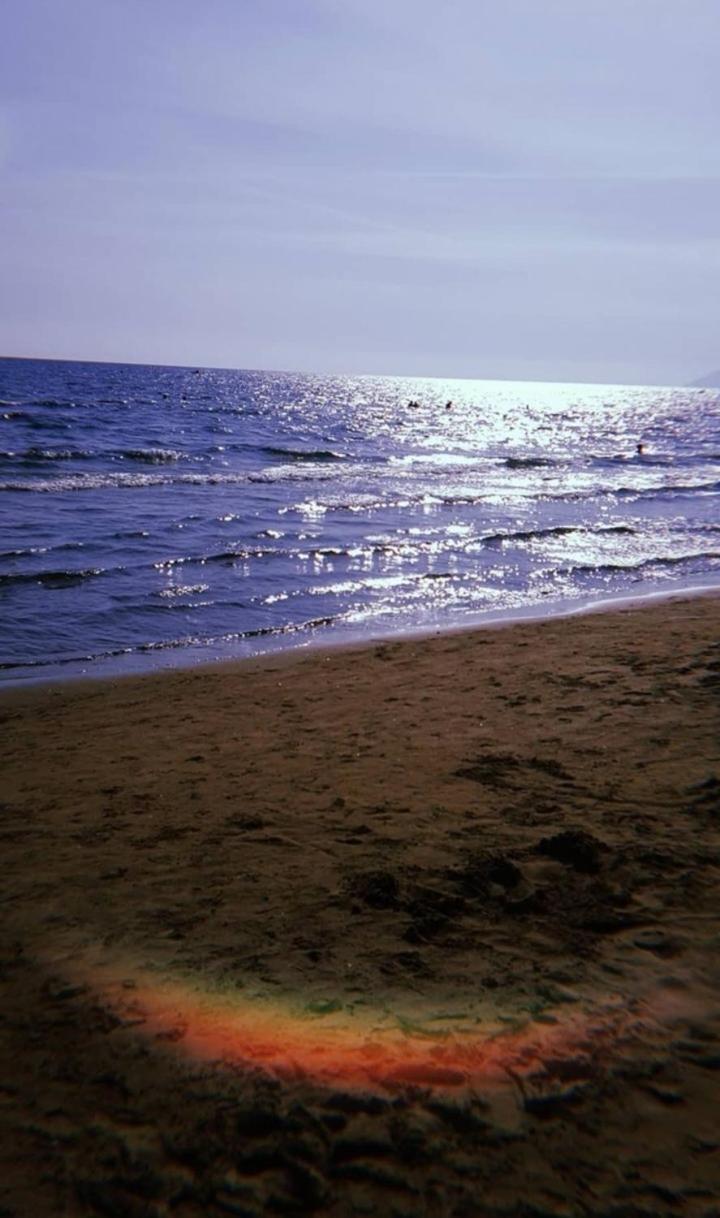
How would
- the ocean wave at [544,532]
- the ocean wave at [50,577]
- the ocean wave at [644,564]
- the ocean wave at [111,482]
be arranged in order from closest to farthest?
the ocean wave at [50,577] → the ocean wave at [644,564] → the ocean wave at [544,532] → the ocean wave at [111,482]

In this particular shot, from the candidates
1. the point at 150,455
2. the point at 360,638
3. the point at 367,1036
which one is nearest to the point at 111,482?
the point at 150,455

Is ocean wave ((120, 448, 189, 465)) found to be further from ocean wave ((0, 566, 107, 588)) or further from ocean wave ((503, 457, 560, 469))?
ocean wave ((0, 566, 107, 588))

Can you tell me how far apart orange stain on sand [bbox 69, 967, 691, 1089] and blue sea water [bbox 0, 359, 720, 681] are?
6.15 m

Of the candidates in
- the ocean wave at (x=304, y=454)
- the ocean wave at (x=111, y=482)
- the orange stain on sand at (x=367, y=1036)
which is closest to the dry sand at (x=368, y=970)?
the orange stain on sand at (x=367, y=1036)

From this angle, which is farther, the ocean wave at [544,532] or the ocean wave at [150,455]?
the ocean wave at [150,455]

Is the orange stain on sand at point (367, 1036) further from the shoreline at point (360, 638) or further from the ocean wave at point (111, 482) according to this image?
the ocean wave at point (111, 482)

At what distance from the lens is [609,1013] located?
316cm

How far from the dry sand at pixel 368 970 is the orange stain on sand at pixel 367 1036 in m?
0.01

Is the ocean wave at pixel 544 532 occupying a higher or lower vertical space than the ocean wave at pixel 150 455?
lower

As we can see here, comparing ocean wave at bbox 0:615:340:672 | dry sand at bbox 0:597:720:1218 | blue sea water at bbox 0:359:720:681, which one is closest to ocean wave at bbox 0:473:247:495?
blue sea water at bbox 0:359:720:681

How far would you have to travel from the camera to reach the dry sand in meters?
2.51

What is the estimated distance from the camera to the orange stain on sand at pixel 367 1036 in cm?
287

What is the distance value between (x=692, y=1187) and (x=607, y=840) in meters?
2.07

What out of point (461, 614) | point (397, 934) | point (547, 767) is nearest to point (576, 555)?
point (461, 614)
